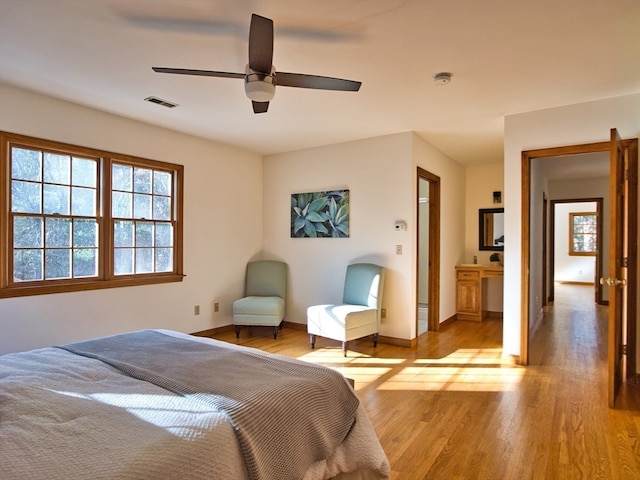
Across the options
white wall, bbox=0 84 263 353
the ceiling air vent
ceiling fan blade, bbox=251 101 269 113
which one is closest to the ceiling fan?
ceiling fan blade, bbox=251 101 269 113

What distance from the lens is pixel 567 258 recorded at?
35.1ft

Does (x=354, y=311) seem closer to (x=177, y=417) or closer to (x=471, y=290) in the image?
(x=471, y=290)

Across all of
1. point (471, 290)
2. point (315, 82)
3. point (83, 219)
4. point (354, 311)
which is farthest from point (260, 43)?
point (471, 290)

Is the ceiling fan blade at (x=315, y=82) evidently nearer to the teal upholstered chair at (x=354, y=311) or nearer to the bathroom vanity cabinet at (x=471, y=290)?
the teal upholstered chair at (x=354, y=311)

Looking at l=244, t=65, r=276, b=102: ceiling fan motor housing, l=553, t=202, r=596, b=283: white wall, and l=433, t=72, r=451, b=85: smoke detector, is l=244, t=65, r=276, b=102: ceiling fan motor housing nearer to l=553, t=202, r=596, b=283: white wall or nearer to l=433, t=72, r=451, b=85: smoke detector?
l=433, t=72, r=451, b=85: smoke detector

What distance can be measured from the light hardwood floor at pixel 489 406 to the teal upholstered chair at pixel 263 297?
0.24m

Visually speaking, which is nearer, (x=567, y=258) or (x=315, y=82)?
(x=315, y=82)

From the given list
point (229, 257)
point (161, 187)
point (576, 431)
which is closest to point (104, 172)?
point (161, 187)

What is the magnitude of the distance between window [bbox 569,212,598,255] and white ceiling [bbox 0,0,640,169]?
335 inches

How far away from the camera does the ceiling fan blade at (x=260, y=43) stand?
1.81m

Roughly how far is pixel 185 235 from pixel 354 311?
2.23 m

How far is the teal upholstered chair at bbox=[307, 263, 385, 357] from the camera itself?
413cm

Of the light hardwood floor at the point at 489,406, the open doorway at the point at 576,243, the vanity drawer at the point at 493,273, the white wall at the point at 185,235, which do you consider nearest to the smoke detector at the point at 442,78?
the light hardwood floor at the point at 489,406

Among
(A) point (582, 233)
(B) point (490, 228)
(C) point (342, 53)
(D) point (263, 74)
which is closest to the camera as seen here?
(D) point (263, 74)
